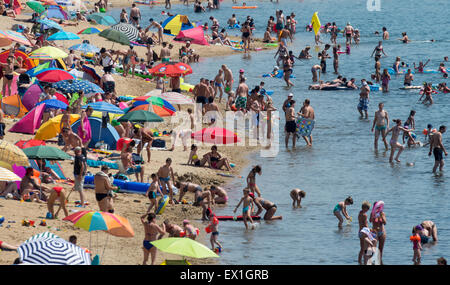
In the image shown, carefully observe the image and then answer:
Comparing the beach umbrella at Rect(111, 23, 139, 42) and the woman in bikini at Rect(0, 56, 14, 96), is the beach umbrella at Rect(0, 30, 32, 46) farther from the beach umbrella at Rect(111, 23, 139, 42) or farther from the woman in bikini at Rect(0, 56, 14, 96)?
the beach umbrella at Rect(111, 23, 139, 42)

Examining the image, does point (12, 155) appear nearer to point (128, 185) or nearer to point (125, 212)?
point (125, 212)

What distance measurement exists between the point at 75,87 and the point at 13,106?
2205 mm

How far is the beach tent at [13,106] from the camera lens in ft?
77.6

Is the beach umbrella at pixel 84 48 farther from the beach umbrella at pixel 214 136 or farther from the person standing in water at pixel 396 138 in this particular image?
the person standing in water at pixel 396 138

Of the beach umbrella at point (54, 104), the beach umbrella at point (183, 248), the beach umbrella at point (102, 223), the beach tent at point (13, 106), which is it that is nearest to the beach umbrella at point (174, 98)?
the beach umbrella at point (54, 104)

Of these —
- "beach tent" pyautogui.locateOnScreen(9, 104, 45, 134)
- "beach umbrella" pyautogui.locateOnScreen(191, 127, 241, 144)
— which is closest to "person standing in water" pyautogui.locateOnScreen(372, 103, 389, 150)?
"beach umbrella" pyautogui.locateOnScreen(191, 127, 241, 144)

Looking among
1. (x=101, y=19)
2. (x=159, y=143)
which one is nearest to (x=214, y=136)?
(x=159, y=143)

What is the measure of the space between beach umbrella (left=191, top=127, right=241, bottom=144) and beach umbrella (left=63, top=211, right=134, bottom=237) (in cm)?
1011

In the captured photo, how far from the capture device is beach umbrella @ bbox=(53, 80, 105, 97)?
22781 millimetres

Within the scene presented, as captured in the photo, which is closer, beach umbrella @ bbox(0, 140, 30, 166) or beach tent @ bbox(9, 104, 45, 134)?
beach umbrella @ bbox(0, 140, 30, 166)

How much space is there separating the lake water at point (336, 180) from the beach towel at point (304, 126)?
43cm

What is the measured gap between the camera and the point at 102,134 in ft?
70.9

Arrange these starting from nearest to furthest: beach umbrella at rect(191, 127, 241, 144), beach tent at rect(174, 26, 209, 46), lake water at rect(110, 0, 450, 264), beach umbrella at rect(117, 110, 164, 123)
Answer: lake water at rect(110, 0, 450, 264)
beach umbrella at rect(117, 110, 164, 123)
beach umbrella at rect(191, 127, 241, 144)
beach tent at rect(174, 26, 209, 46)

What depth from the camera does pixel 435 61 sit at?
40750 millimetres
